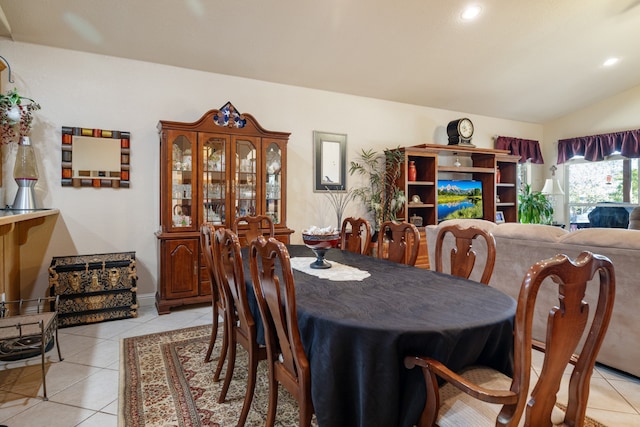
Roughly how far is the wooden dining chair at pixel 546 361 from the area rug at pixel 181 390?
977mm

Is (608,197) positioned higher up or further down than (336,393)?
higher up

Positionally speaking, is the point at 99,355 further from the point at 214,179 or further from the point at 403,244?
the point at 403,244

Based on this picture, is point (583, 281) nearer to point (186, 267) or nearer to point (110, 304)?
point (186, 267)

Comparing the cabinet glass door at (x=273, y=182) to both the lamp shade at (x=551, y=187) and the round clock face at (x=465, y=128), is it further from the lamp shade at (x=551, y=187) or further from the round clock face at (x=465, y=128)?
the lamp shade at (x=551, y=187)

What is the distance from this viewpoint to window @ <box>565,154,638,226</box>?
19.6 ft

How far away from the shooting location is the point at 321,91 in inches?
189

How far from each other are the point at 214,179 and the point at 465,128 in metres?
3.82

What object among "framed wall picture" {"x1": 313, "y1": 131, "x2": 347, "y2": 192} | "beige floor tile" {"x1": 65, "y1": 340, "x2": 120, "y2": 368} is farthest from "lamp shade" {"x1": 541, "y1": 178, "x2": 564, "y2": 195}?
"beige floor tile" {"x1": 65, "y1": 340, "x2": 120, "y2": 368}

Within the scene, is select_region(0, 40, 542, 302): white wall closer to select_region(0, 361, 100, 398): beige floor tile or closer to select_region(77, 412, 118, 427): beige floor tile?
select_region(0, 361, 100, 398): beige floor tile

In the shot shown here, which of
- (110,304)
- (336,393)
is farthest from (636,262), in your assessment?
(110,304)

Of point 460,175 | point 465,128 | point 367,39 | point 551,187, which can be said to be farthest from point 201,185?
point 551,187

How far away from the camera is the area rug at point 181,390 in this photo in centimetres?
187

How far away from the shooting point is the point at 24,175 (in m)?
3.12

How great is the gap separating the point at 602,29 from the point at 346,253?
4229 mm
